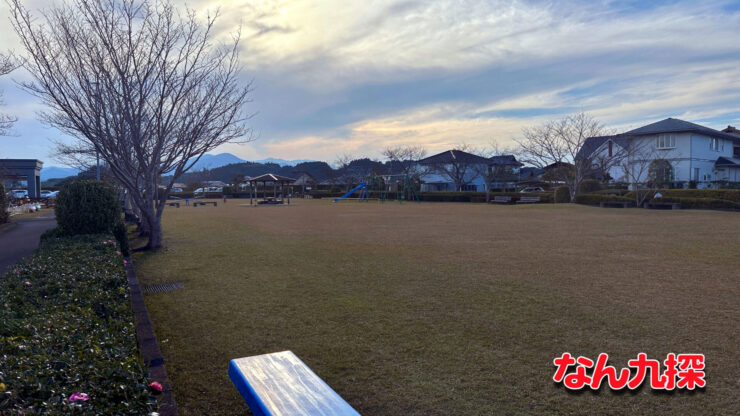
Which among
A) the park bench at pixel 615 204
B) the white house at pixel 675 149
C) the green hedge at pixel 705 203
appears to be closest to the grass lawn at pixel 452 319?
the green hedge at pixel 705 203

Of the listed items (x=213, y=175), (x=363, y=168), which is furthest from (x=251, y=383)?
(x=213, y=175)

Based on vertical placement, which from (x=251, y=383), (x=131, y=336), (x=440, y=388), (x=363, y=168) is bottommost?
(x=440, y=388)

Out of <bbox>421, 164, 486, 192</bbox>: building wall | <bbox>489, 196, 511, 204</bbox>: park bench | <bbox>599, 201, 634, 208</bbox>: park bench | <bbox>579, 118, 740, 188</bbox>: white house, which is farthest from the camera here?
<bbox>421, 164, 486, 192</bbox>: building wall

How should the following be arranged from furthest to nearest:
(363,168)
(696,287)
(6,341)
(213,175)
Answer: (213,175) → (363,168) → (696,287) → (6,341)

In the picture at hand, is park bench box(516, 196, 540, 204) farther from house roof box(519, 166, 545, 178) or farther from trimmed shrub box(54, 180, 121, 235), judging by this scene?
house roof box(519, 166, 545, 178)

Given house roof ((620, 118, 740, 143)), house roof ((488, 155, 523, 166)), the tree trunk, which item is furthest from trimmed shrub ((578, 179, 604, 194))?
the tree trunk

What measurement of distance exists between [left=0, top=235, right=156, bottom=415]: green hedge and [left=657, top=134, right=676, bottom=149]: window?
3873 cm

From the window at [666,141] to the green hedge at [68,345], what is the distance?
38732 mm

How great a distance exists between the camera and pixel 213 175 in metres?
97.4

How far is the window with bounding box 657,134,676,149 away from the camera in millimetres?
33438

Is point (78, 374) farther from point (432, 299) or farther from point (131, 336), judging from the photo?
point (432, 299)

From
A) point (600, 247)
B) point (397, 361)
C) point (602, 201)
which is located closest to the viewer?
point (397, 361)

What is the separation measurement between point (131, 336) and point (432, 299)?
343 cm

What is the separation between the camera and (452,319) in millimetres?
4609
